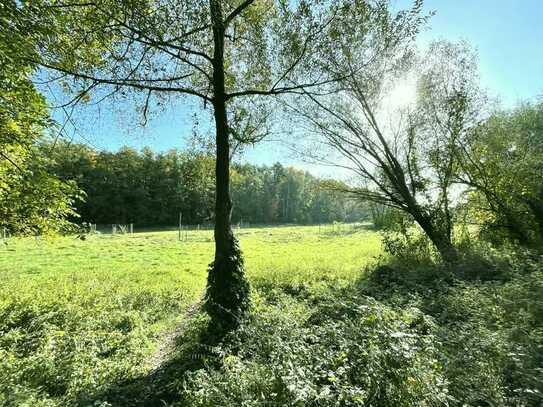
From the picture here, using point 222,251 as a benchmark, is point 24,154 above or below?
above

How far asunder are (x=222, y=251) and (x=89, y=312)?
4.35m

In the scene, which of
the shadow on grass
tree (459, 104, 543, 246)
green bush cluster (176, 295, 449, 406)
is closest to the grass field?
the shadow on grass

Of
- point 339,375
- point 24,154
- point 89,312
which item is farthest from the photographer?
point 89,312

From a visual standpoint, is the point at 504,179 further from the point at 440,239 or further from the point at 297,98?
the point at 297,98

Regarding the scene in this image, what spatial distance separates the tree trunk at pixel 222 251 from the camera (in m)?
6.61

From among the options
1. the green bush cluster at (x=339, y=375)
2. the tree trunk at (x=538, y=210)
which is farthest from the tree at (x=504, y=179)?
the green bush cluster at (x=339, y=375)

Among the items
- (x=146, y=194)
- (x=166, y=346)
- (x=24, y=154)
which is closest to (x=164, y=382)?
(x=166, y=346)

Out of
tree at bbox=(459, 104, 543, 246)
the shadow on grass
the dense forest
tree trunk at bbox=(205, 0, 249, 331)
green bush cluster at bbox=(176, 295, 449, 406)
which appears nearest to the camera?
green bush cluster at bbox=(176, 295, 449, 406)

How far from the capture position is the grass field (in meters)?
4.96

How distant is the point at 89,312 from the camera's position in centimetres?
796

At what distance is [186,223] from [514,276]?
185 feet

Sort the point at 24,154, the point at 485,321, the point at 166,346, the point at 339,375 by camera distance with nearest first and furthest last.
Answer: the point at 339,375
the point at 485,321
the point at 24,154
the point at 166,346

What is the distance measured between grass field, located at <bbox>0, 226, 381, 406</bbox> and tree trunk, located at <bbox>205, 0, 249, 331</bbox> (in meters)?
1.78

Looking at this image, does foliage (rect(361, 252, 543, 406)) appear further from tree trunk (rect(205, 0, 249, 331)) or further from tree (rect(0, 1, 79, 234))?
tree (rect(0, 1, 79, 234))
